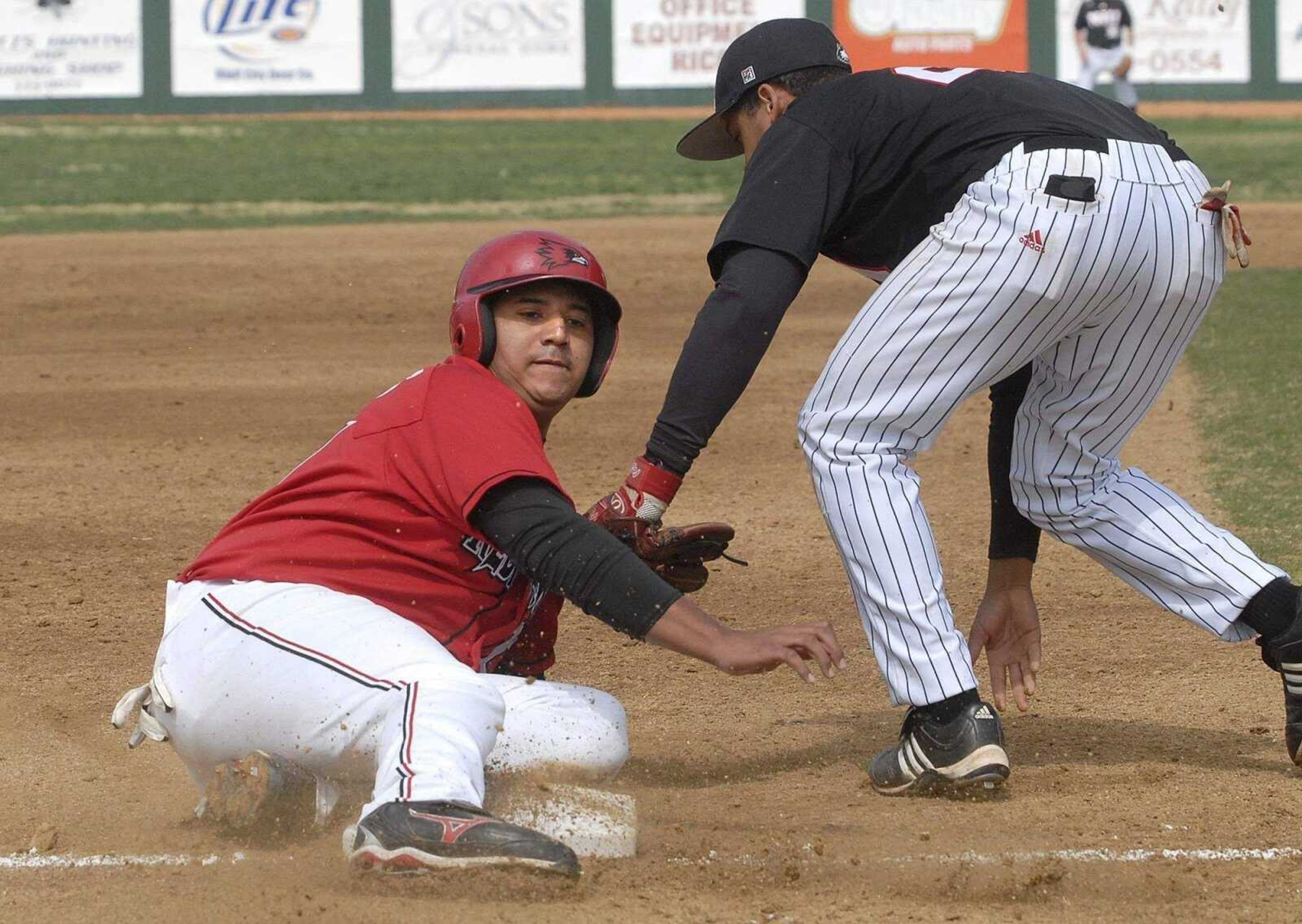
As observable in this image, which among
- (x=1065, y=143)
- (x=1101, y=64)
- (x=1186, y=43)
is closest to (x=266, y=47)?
(x=1101, y=64)

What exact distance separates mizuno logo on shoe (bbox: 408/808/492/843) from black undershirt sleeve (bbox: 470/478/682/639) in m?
0.40

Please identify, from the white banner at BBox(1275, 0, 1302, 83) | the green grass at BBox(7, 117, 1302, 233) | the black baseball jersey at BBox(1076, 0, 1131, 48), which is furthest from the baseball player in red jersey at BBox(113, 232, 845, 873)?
the white banner at BBox(1275, 0, 1302, 83)

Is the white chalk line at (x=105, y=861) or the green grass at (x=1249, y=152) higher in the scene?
the green grass at (x=1249, y=152)

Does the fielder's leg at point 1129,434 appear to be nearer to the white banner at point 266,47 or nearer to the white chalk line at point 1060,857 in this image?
the white chalk line at point 1060,857

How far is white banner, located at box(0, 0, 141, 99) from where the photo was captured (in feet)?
71.6

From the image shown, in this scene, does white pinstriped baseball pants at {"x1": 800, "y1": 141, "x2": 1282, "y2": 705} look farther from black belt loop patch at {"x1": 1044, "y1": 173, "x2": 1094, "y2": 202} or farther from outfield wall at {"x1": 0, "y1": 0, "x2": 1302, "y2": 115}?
outfield wall at {"x1": 0, "y1": 0, "x2": 1302, "y2": 115}

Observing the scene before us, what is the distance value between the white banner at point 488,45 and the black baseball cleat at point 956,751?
65.8 ft

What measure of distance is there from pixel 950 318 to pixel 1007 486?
0.65 m

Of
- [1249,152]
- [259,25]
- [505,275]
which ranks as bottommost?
[505,275]

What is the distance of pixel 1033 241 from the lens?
3.09 metres

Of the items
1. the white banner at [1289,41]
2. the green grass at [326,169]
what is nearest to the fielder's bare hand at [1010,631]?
the green grass at [326,169]

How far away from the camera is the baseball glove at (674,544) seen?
3254 mm

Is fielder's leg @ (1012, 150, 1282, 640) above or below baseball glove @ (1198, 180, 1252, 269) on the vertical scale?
below

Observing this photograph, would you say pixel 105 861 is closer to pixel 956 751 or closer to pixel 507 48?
pixel 956 751
